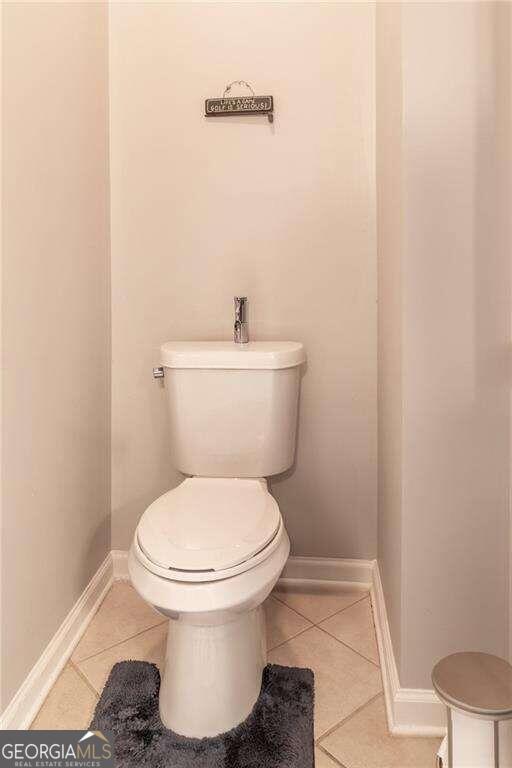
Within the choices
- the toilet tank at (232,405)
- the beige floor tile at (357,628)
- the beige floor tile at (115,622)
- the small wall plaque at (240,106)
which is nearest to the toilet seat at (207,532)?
the toilet tank at (232,405)

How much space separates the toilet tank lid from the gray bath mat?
0.81 meters

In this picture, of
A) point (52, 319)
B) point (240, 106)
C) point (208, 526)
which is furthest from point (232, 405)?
point (240, 106)

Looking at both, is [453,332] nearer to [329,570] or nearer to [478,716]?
[478,716]

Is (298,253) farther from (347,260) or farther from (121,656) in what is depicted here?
(121,656)

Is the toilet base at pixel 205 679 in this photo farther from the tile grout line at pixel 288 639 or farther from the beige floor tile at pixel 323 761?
the tile grout line at pixel 288 639

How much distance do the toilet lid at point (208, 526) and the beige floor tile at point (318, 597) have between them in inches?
19.9

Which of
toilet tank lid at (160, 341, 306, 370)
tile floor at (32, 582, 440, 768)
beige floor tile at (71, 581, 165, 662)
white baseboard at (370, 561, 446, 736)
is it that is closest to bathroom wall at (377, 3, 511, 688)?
white baseboard at (370, 561, 446, 736)

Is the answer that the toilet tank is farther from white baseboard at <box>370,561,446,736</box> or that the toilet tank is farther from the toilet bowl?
white baseboard at <box>370,561,446,736</box>

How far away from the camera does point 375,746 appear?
1230 mm

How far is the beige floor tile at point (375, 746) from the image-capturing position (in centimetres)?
119

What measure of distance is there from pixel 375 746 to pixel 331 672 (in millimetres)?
266

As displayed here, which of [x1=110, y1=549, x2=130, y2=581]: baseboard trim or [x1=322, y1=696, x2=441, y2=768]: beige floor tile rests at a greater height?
[x1=110, y1=549, x2=130, y2=581]: baseboard trim

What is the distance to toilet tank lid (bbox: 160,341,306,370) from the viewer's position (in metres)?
1.59

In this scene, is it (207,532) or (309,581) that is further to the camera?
(309,581)
